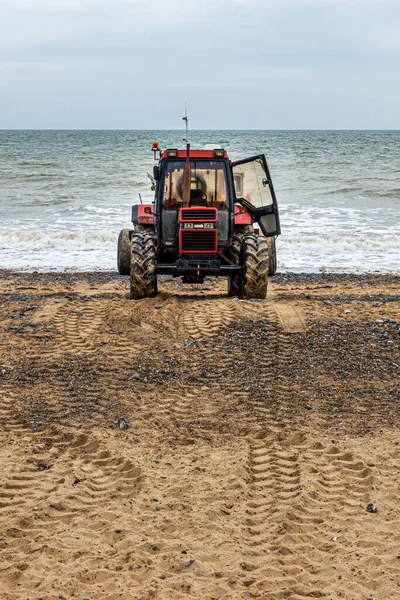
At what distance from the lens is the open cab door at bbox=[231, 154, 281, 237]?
35.1 ft

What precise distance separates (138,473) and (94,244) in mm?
13210

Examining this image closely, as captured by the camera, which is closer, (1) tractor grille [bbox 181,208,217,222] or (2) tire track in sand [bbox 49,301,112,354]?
(2) tire track in sand [bbox 49,301,112,354]

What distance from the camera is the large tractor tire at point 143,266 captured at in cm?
993

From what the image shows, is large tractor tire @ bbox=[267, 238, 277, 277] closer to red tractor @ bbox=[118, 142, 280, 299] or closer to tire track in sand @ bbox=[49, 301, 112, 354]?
red tractor @ bbox=[118, 142, 280, 299]

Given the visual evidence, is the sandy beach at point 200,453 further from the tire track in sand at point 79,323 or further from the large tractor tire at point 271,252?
the large tractor tire at point 271,252

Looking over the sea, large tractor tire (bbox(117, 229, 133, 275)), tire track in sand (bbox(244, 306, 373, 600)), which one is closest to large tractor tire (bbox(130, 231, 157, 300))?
large tractor tire (bbox(117, 229, 133, 275))

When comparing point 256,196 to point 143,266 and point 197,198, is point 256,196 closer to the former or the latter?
point 197,198

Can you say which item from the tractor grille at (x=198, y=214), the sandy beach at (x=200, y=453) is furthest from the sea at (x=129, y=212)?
the sandy beach at (x=200, y=453)

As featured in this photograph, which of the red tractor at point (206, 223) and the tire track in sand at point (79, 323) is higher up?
the red tractor at point (206, 223)

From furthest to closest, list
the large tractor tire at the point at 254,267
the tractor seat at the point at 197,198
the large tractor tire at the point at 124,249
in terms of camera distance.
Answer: the large tractor tire at the point at 124,249 → the tractor seat at the point at 197,198 → the large tractor tire at the point at 254,267

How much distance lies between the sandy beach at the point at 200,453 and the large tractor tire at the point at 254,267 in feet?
1.57

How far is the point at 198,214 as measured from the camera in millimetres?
9891

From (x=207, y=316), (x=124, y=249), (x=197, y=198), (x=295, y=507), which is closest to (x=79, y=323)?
(x=207, y=316)

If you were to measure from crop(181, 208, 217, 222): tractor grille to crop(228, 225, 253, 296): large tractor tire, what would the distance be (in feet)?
2.59
